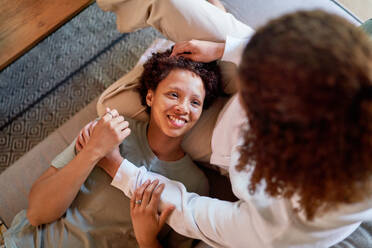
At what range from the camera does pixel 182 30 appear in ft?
4.00

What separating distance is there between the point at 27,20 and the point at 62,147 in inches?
25.0

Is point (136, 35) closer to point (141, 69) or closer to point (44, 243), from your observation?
point (141, 69)

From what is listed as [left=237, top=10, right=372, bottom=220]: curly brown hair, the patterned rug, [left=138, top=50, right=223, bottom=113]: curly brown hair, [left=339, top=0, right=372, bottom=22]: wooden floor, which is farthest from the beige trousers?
[left=339, top=0, right=372, bottom=22]: wooden floor

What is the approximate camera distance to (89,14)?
6.24 feet

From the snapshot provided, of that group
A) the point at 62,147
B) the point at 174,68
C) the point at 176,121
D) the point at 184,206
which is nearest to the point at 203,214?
the point at 184,206

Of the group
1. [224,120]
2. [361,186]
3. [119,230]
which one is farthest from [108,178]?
[361,186]

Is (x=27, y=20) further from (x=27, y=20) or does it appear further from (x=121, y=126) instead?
(x=121, y=126)

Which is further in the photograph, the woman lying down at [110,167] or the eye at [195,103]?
the eye at [195,103]

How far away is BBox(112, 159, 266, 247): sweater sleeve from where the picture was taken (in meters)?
0.86

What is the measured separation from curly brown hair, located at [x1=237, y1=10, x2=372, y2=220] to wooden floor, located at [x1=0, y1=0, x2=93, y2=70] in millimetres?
1104

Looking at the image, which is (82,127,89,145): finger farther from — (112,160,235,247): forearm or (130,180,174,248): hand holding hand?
(130,180,174,248): hand holding hand

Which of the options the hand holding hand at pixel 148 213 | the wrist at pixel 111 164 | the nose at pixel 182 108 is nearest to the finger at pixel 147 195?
the hand holding hand at pixel 148 213

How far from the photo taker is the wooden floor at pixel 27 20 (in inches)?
53.6

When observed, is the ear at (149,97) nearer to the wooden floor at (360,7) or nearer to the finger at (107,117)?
the finger at (107,117)
